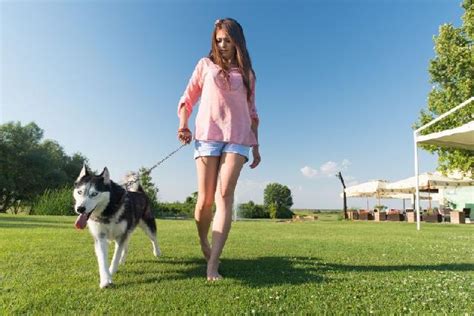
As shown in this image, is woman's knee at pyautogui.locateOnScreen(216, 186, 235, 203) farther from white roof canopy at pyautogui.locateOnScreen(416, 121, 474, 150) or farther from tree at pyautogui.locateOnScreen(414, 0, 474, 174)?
tree at pyautogui.locateOnScreen(414, 0, 474, 174)

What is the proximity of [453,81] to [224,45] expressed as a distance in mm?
20494

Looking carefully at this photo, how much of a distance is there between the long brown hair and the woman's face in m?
0.03

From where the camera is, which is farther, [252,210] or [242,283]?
[252,210]

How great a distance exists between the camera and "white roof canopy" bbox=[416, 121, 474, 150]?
460 inches

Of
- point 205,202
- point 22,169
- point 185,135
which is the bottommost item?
point 205,202

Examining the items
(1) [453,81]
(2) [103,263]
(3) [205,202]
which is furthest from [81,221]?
(1) [453,81]

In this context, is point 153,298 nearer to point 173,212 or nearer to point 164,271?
point 164,271

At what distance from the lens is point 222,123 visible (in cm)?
371

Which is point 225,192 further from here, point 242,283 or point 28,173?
point 28,173

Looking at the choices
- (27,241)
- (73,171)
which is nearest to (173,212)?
(73,171)

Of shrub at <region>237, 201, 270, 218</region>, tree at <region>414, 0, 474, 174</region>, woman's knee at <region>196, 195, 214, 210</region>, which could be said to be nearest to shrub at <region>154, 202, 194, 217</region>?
shrub at <region>237, 201, 270, 218</region>

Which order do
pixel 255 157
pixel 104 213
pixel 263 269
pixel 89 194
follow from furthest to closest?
pixel 255 157 → pixel 263 269 → pixel 104 213 → pixel 89 194

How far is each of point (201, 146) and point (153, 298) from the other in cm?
151

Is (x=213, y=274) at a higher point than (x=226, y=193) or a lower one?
lower
